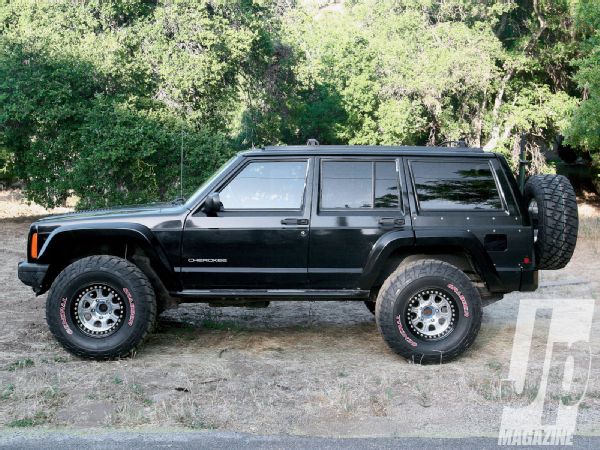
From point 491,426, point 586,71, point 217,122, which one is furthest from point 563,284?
point 217,122

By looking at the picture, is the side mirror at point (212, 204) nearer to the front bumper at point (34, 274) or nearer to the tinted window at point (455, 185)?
the front bumper at point (34, 274)

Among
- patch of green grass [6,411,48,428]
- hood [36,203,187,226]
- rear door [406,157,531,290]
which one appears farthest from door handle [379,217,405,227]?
patch of green grass [6,411,48,428]

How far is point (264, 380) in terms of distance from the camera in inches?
250

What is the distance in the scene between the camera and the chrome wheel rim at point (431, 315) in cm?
693

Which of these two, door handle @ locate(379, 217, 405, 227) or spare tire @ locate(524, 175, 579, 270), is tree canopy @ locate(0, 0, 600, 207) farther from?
door handle @ locate(379, 217, 405, 227)

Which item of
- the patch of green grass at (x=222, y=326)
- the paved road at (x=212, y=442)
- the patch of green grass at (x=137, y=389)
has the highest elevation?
the paved road at (x=212, y=442)

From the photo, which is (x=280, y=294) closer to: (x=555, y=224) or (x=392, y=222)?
(x=392, y=222)

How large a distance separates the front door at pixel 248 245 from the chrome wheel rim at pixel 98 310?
65 centimetres

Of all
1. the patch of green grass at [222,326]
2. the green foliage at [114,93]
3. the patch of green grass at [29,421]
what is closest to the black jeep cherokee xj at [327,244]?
the patch of green grass at [222,326]

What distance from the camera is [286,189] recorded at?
7199mm

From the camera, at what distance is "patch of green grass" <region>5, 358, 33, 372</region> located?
6633 mm

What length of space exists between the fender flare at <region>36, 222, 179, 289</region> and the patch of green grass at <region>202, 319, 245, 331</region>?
140 cm

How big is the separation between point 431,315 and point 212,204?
2.20 meters

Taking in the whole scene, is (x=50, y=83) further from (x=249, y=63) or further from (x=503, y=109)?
(x=503, y=109)
